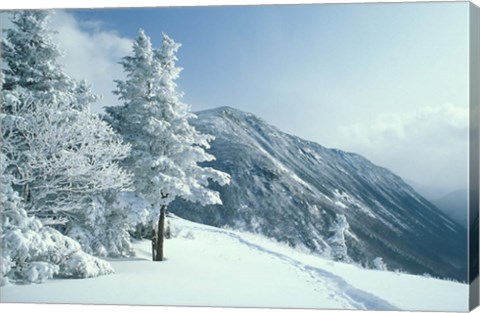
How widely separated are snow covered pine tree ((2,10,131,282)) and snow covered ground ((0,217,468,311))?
4.08 ft

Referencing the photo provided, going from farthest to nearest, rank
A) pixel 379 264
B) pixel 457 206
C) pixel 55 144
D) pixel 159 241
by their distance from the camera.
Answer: pixel 159 241 → pixel 55 144 → pixel 379 264 → pixel 457 206

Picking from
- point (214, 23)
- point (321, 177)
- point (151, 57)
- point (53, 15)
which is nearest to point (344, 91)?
point (321, 177)

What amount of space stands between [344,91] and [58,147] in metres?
5.91

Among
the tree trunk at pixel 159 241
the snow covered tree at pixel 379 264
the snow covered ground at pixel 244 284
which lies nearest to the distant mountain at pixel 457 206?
the snow covered ground at pixel 244 284

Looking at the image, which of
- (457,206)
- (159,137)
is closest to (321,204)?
(457,206)

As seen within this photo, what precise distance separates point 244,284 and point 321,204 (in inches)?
88.7

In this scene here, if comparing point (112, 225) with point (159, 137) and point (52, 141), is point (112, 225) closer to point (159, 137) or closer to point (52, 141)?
point (159, 137)

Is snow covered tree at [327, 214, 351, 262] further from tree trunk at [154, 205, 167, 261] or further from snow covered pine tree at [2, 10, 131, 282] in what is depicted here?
snow covered pine tree at [2, 10, 131, 282]

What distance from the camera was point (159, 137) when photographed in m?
13.7

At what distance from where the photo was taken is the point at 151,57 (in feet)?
42.8

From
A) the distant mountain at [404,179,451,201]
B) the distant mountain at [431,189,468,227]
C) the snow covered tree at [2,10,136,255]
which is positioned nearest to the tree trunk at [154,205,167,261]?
the snow covered tree at [2,10,136,255]

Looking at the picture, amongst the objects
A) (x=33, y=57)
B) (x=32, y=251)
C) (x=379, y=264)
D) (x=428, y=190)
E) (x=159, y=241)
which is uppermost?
(x=33, y=57)

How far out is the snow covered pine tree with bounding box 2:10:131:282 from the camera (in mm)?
12648

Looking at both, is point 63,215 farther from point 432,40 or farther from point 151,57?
point 432,40
